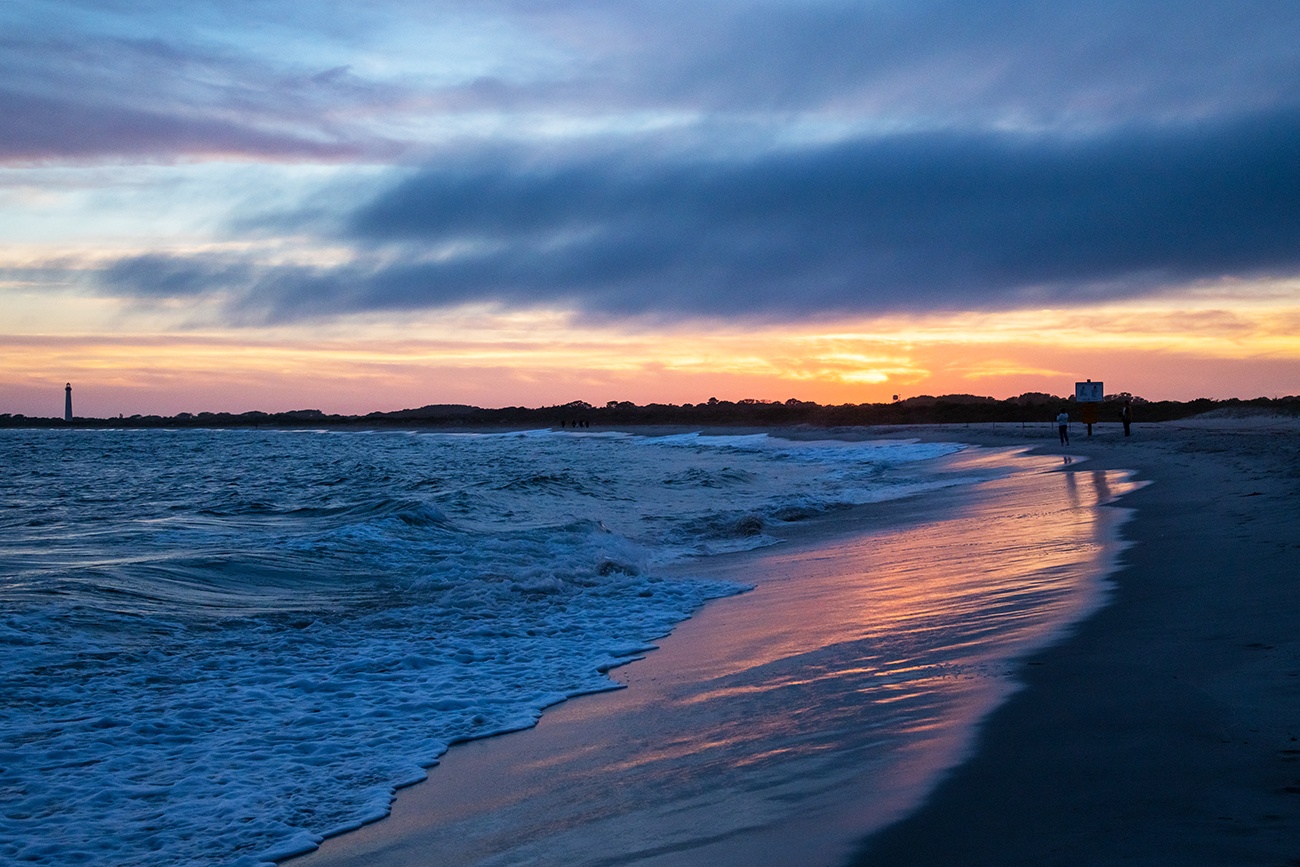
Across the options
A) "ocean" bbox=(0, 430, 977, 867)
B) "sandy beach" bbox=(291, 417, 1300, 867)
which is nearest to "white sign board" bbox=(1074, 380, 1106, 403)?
"ocean" bbox=(0, 430, 977, 867)

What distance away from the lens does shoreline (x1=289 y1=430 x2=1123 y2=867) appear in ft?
11.0

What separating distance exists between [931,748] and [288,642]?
580 cm

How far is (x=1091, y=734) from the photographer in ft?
12.6

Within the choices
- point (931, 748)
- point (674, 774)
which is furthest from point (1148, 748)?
point (674, 774)

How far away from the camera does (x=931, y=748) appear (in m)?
3.94

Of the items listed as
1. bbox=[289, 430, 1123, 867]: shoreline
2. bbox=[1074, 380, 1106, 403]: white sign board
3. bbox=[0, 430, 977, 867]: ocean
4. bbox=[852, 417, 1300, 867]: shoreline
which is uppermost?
bbox=[1074, 380, 1106, 403]: white sign board

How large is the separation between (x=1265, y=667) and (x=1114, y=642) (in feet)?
3.29

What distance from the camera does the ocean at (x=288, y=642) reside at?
4426 mm

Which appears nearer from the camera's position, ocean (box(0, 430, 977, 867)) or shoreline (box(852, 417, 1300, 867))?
shoreline (box(852, 417, 1300, 867))

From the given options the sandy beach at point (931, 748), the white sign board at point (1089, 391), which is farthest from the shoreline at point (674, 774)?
the white sign board at point (1089, 391)

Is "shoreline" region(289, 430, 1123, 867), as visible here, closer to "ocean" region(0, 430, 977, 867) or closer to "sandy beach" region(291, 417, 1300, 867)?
"sandy beach" region(291, 417, 1300, 867)

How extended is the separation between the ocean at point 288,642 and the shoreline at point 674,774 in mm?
272

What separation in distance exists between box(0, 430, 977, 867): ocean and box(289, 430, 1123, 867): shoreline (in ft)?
0.89

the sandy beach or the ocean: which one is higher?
the sandy beach
